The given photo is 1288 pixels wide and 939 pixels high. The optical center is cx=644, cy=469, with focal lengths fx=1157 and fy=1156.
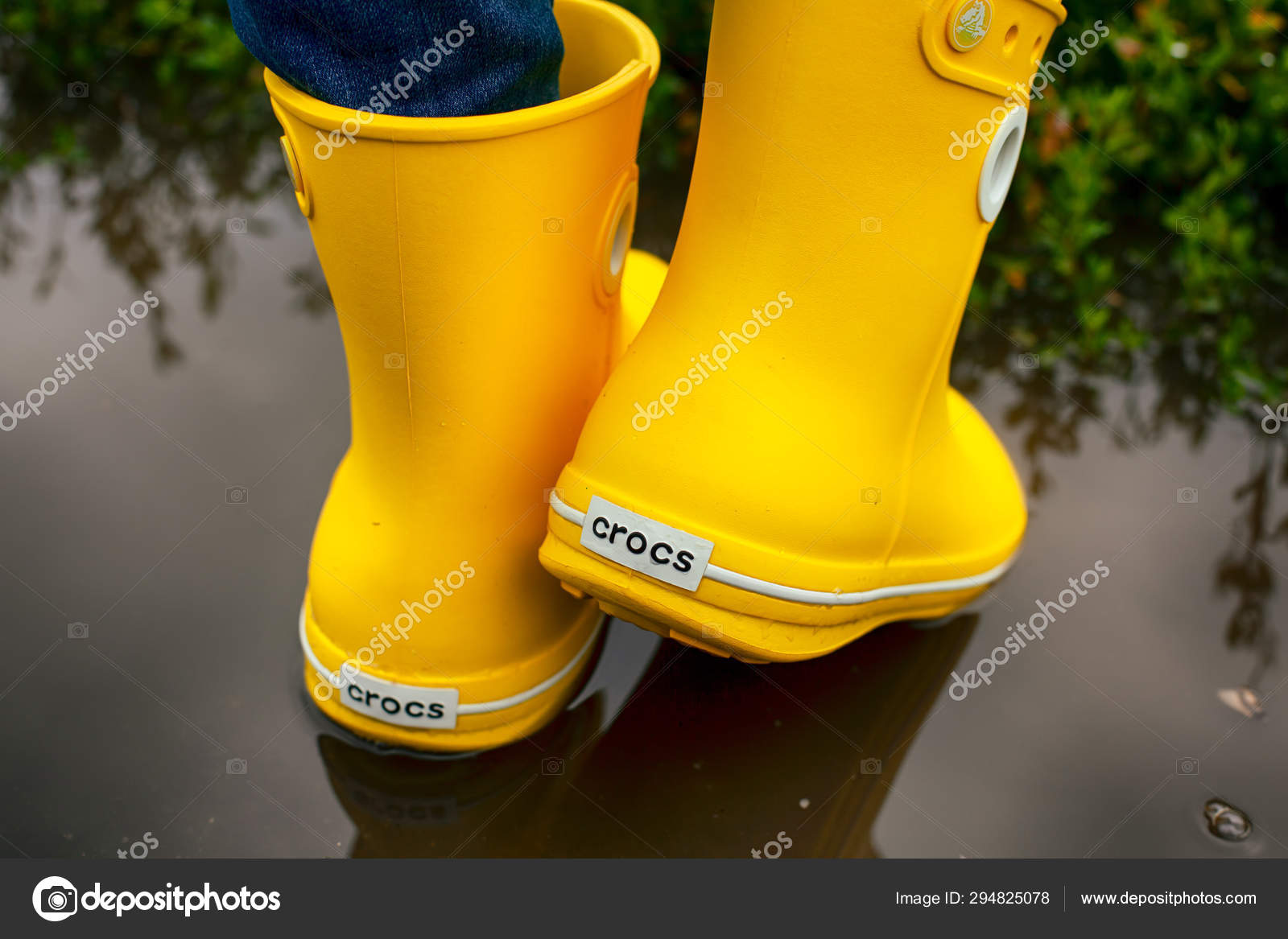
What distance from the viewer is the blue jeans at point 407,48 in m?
0.73

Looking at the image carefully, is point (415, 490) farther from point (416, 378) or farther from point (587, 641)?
point (587, 641)

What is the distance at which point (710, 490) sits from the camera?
0.88 metres

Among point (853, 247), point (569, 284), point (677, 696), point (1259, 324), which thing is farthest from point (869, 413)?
point (1259, 324)

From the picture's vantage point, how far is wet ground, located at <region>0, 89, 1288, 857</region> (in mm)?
1009

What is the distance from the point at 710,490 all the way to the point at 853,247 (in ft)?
0.68

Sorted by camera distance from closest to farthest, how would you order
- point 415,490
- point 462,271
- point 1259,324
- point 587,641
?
point 462,271 → point 415,490 → point 587,641 → point 1259,324

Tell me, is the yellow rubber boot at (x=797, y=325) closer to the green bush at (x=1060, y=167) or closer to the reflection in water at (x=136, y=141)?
the green bush at (x=1060, y=167)

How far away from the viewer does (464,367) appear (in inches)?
34.6

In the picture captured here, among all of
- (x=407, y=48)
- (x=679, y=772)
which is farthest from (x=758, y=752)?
(x=407, y=48)

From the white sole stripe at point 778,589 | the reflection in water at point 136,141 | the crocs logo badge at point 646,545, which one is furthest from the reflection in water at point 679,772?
the reflection in water at point 136,141

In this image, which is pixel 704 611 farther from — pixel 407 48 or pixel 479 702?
pixel 407 48

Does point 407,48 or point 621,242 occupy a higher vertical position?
point 407,48

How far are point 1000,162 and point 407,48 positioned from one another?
44cm

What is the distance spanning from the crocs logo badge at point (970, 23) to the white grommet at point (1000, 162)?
0.23 feet
